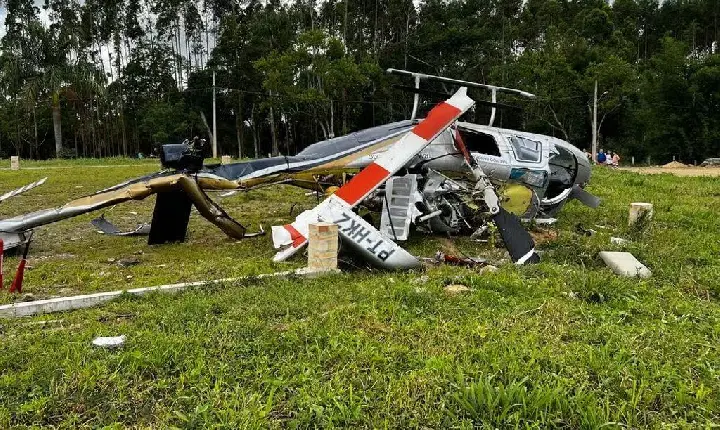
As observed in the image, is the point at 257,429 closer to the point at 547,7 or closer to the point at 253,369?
the point at 253,369

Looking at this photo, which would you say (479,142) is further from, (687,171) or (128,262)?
(687,171)

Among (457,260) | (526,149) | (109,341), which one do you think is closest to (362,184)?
(457,260)

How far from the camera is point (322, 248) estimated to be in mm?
6441

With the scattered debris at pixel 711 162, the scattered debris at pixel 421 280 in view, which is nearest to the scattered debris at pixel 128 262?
the scattered debris at pixel 421 280

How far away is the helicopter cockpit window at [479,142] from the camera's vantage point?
32.7ft

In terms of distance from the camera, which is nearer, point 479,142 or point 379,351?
point 379,351

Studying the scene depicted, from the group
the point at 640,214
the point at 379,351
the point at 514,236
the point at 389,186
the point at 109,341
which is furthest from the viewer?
the point at 640,214

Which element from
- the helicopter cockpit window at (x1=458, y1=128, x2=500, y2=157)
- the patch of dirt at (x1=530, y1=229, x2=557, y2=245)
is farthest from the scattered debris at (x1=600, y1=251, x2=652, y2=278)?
the helicopter cockpit window at (x1=458, y1=128, x2=500, y2=157)

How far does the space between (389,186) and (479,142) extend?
2.49m

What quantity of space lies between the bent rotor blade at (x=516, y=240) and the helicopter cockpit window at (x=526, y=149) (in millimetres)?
2484

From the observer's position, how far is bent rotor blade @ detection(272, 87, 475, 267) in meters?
7.29

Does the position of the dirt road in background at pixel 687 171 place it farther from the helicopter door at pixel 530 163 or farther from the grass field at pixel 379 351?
the grass field at pixel 379 351

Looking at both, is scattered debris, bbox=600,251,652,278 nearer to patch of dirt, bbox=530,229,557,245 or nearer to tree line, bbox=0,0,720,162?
patch of dirt, bbox=530,229,557,245

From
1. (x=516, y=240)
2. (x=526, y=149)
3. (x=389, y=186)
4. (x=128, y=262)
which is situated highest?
(x=526, y=149)
